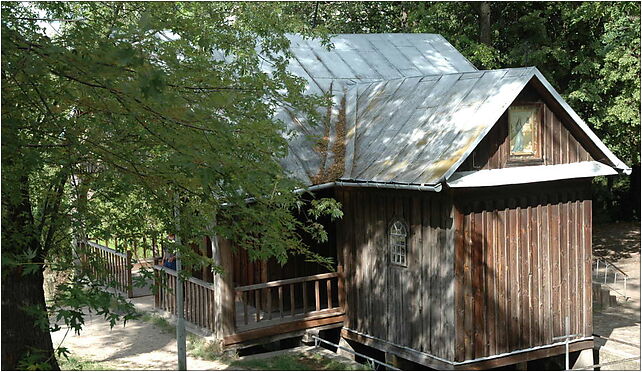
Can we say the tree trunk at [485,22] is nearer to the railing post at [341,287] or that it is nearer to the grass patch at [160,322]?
the railing post at [341,287]

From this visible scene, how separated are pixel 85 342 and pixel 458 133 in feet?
24.9

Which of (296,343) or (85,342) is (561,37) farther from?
(85,342)

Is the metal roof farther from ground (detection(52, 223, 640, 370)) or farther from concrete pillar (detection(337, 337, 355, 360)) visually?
ground (detection(52, 223, 640, 370))

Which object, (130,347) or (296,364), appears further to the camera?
(130,347)

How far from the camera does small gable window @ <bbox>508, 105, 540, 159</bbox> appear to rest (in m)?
11.8

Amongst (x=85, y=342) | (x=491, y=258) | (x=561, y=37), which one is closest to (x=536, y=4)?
(x=561, y=37)

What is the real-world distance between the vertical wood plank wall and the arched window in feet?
0.31

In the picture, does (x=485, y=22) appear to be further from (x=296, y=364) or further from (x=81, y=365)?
(x=81, y=365)

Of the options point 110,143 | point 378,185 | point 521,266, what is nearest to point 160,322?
point 378,185

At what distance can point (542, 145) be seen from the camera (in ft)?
39.7

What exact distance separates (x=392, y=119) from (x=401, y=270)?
2.73 metres

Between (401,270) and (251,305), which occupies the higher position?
(401,270)

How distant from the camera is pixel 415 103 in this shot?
1333 centimetres

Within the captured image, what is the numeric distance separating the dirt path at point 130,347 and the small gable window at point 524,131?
5641 mm
